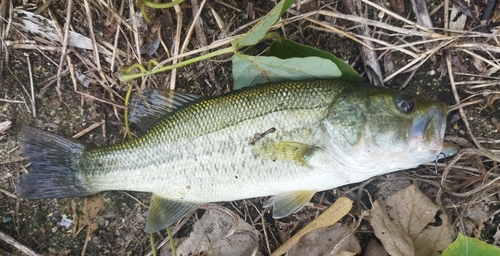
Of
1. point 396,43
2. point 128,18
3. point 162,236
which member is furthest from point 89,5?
point 396,43

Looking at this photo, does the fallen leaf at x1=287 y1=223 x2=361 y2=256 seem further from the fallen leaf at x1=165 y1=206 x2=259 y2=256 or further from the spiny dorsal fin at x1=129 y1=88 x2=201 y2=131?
the spiny dorsal fin at x1=129 y1=88 x2=201 y2=131

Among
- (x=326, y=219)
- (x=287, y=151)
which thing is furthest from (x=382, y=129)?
(x=326, y=219)

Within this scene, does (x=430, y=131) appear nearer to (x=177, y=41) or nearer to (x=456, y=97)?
(x=456, y=97)

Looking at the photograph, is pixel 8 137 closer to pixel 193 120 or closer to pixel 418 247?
pixel 193 120

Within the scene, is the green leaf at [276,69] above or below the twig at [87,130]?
above

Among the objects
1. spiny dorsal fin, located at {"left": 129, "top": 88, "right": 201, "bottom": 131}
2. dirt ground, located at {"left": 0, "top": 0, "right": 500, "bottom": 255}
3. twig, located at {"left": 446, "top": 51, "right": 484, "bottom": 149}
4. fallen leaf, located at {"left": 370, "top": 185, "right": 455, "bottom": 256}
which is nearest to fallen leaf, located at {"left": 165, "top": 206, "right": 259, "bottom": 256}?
dirt ground, located at {"left": 0, "top": 0, "right": 500, "bottom": 255}

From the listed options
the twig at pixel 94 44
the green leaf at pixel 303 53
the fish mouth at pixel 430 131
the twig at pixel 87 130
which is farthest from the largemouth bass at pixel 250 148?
the twig at pixel 94 44

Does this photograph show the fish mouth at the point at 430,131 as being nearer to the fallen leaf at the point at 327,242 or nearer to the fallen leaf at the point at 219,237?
the fallen leaf at the point at 327,242
